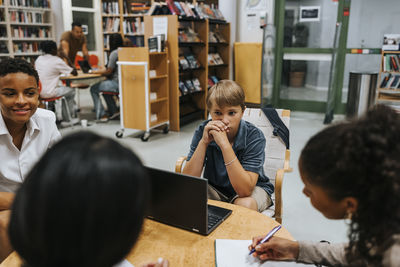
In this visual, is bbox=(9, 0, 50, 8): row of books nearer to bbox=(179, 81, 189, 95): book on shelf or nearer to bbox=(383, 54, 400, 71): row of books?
bbox=(179, 81, 189, 95): book on shelf

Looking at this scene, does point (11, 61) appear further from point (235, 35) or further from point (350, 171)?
point (235, 35)

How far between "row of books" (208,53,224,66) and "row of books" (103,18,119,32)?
9.20 feet

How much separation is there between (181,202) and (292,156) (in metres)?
2.99

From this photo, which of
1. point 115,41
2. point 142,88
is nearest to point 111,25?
point 115,41

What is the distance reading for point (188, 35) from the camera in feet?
17.4

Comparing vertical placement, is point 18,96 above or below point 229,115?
above

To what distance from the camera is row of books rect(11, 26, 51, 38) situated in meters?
7.54

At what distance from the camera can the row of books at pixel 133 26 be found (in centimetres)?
758

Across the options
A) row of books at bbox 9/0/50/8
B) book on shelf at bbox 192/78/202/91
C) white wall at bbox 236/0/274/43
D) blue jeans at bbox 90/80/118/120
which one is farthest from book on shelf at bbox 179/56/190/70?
row of books at bbox 9/0/50/8

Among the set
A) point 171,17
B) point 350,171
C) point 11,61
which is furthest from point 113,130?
point 350,171

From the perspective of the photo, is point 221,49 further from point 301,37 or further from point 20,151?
point 20,151

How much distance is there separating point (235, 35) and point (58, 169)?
6.86m

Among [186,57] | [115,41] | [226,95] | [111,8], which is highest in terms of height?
[111,8]

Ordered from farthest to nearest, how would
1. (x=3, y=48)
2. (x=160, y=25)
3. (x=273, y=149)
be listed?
(x=3, y=48), (x=160, y=25), (x=273, y=149)
